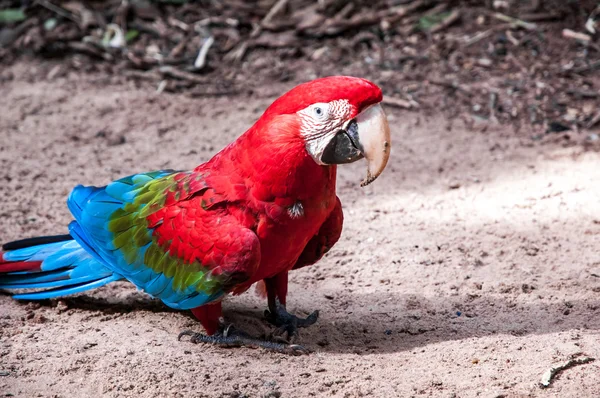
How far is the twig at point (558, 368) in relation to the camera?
2461 millimetres

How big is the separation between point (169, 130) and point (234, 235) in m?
2.78

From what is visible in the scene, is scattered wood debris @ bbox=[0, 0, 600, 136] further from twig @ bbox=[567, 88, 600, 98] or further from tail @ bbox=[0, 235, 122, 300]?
tail @ bbox=[0, 235, 122, 300]

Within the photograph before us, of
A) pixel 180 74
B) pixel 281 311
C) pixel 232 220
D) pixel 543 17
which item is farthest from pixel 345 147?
pixel 543 17

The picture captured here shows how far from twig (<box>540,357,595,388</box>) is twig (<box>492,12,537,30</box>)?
3.95m

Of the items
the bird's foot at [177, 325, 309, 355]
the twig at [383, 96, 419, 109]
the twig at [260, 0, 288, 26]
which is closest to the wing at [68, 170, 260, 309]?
the bird's foot at [177, 325, 309, 355]

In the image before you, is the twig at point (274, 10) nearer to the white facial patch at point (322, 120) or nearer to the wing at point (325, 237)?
the wing at point (325, 237)

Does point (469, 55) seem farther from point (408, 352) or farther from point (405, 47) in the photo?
point (408, 352)

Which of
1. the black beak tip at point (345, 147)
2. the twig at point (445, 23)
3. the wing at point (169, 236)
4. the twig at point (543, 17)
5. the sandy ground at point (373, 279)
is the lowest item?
the sandy ground at point (373, 279)

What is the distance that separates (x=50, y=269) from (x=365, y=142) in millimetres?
1602

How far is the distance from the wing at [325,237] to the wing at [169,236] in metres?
0.43

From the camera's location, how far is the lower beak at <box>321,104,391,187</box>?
2582 millimetres

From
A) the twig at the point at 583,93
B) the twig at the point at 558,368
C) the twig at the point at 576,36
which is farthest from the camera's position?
the twig at the point at 576,36

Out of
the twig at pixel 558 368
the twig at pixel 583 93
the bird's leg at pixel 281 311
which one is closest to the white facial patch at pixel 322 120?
the bird's leg at pixel 281 311

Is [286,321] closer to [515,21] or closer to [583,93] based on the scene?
[583,93]
